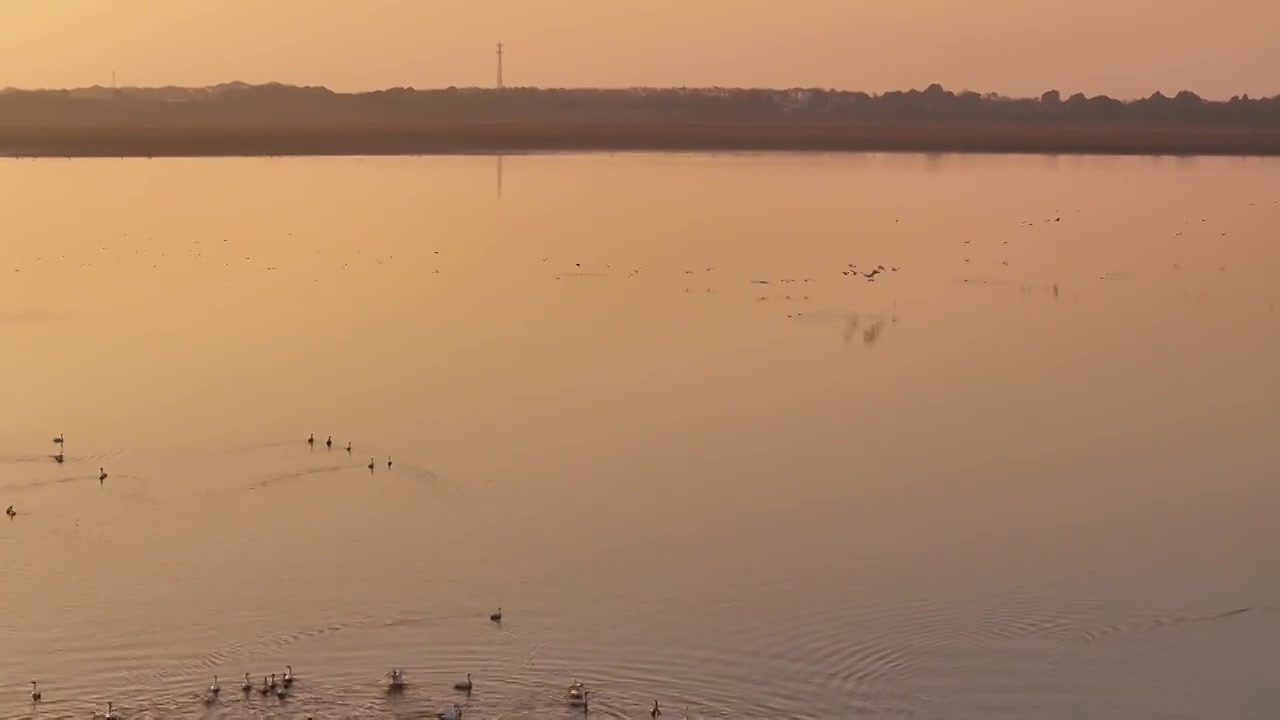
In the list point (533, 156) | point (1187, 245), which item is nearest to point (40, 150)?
point (533, 156)

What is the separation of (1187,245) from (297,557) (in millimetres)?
29810

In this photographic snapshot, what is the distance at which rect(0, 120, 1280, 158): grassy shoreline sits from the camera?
8088cm

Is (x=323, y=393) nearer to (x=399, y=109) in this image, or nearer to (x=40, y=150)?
(x=40, y=150)

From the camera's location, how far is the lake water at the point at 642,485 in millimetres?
11336

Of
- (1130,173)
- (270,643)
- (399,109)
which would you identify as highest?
(399,109)

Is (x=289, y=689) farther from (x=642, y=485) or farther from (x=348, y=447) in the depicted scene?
(x=348, y=447)

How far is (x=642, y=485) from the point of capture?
16.0m

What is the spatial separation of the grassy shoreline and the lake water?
47.6 m

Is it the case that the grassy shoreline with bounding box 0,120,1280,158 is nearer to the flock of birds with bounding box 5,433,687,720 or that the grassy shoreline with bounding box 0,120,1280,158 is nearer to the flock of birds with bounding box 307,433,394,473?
the flock of birds with bounding box 307,433,394,473

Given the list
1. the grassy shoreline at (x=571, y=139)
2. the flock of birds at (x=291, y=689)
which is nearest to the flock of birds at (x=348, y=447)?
the flock of birds at (x=291, y=689)

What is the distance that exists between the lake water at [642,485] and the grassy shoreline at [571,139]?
156 ft

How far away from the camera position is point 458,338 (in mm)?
24094

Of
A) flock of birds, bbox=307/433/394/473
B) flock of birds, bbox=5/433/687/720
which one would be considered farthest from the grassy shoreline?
flock of birds, bbox=5/433/687/720

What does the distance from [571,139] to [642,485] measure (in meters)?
77.7
